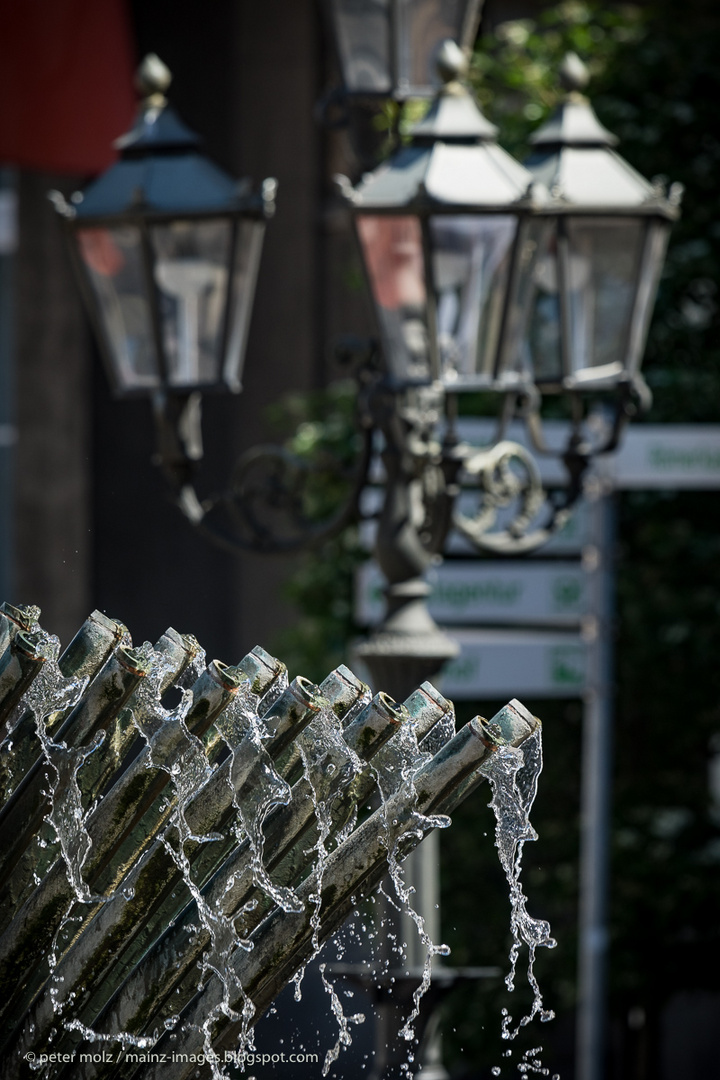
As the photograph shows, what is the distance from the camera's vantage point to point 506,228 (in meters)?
3.38

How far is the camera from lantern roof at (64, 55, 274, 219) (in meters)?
3.59

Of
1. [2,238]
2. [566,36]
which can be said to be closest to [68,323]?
[2,238]

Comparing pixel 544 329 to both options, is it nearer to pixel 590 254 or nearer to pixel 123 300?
pixel 590 254

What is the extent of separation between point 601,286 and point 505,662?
1.63m

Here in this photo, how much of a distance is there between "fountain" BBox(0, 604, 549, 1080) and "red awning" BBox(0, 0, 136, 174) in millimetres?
8441

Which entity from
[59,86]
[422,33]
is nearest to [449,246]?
[422,33]

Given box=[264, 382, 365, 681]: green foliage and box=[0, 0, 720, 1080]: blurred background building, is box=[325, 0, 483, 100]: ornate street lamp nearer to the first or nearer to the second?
box=[0, 0, 720, 1080]: blurred background building

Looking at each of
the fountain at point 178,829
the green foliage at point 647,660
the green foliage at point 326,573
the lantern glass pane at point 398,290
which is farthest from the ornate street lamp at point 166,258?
the green foliage at point 647,660

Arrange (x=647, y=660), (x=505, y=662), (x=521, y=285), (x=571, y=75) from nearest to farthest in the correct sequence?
(x=521, y=285) → (x=571, y=75) → (x=505, y=662) → (x=647, y=660)

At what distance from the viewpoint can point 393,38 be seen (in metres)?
3.85

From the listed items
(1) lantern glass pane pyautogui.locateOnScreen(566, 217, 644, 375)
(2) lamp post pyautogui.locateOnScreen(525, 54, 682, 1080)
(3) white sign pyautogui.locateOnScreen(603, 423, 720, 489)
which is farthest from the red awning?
(1) lantern glass pane pyautogui.locateOnScreen(566, 217, 644, 375)

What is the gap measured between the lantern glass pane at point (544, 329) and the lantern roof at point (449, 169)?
497 mm

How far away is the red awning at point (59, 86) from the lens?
30.8ft

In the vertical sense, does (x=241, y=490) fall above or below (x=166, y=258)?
below
